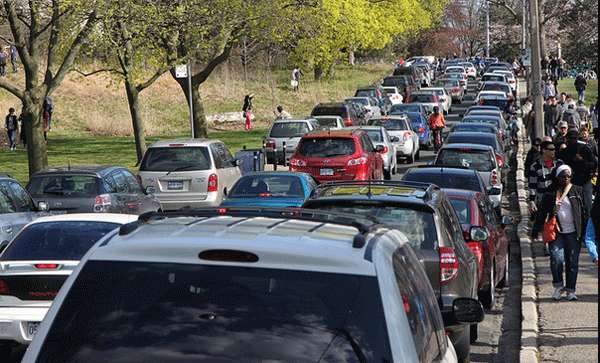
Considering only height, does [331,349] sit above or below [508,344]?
above

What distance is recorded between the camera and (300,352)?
4324 millimetres

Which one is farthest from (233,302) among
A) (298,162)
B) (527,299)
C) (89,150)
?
(89,150)

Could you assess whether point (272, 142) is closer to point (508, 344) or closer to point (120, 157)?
point (120, 157)

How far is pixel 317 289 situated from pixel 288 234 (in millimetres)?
398

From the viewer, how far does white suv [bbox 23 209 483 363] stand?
172 inches

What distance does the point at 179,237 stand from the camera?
4.71m

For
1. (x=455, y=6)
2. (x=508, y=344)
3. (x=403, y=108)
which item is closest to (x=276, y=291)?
(x=508, y=344)

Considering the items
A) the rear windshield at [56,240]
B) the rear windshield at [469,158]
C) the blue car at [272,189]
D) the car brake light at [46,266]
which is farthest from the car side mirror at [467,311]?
the rear windshield at [469,158]

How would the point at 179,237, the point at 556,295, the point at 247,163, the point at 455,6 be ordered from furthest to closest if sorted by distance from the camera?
the point at 455,6 < the point at 247,163 < the point at 556,295 < the point at 179,237

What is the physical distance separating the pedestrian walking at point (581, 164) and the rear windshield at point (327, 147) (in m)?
7.97

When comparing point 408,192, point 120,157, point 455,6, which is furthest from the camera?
point 455,6

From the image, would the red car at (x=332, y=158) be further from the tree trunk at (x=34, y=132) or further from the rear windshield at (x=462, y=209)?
the rear windshield at (x=462, y=209)

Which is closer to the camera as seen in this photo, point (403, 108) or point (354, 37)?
point (403, 108)

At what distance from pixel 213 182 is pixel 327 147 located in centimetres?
347
